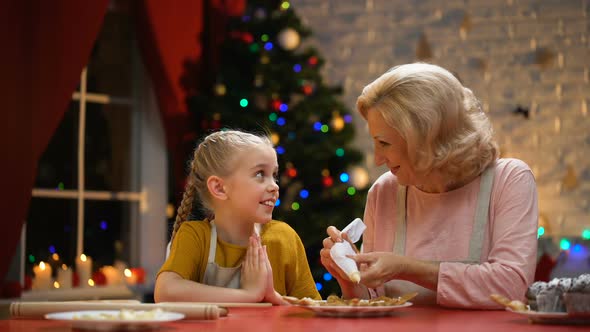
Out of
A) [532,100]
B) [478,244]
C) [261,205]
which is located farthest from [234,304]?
[532,100]

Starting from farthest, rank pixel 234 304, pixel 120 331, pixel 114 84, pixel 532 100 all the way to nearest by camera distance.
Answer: pixel 532 100, pixel 114 84, pixel 234 304, pixel 120 331

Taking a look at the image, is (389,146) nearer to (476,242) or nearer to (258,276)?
(476,242)

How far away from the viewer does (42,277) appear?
13.1 ft

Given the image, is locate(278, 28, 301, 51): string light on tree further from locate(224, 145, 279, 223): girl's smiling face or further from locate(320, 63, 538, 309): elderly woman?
locate(320, 63, 538, 309): elderly woman

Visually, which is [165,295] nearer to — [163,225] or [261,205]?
[261,205]

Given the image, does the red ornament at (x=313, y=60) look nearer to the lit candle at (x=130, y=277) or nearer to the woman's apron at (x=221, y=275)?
the lit candle at (x=130, y=277)

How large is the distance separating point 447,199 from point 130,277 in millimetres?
2694

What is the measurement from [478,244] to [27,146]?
228 cm

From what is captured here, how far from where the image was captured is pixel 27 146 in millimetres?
3693

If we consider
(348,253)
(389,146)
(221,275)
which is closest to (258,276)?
(221,275)

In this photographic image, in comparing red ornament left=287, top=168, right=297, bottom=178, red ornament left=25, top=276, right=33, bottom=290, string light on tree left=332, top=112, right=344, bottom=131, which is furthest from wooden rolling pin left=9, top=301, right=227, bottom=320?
string light on tree left=332, top=112, right=344, bottom=131

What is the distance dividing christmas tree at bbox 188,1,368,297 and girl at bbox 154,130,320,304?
2.18m

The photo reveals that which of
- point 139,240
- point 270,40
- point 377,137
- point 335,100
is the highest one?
point 270,40

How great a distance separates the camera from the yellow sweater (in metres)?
2.15
